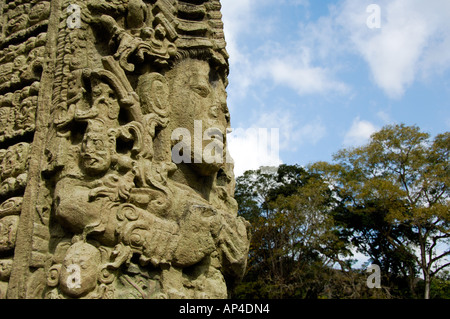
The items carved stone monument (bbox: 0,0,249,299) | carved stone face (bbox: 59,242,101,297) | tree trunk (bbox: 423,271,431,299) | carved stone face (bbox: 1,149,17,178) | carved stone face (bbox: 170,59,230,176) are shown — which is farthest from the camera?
tree trunk (bbox: 423,271,431,299)

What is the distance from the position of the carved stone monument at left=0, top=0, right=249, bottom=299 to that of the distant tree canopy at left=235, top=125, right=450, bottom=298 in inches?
480

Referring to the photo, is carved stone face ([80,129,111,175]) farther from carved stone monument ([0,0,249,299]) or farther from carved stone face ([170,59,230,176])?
carved stone face ([170,59,230,176])

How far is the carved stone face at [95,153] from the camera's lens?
257 cm

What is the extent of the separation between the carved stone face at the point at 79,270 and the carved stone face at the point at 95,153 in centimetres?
51

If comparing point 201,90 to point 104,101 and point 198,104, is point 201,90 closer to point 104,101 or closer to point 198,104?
point 198,104

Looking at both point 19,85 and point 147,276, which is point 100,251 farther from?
point 19,85

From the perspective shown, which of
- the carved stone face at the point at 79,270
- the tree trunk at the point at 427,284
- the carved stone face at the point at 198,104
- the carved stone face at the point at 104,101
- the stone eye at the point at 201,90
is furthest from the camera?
the tree trunk at the point at 427,284

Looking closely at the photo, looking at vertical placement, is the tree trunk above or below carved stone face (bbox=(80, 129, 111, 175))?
below

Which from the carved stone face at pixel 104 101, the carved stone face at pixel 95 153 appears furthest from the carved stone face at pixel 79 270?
the carved stone face at pixel 104 101

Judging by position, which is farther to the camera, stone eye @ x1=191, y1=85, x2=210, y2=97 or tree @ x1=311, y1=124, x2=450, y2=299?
tree @ x1=311, y1=124, x2=450, y2=299

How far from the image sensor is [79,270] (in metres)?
2.24

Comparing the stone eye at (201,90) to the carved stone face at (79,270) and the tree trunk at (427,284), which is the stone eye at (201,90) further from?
the tree trunk at (427,284)

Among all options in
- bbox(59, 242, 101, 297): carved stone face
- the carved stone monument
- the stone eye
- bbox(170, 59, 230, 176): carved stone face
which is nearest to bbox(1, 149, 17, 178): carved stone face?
the carved stone monument

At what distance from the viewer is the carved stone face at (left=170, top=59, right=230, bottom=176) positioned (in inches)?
126
